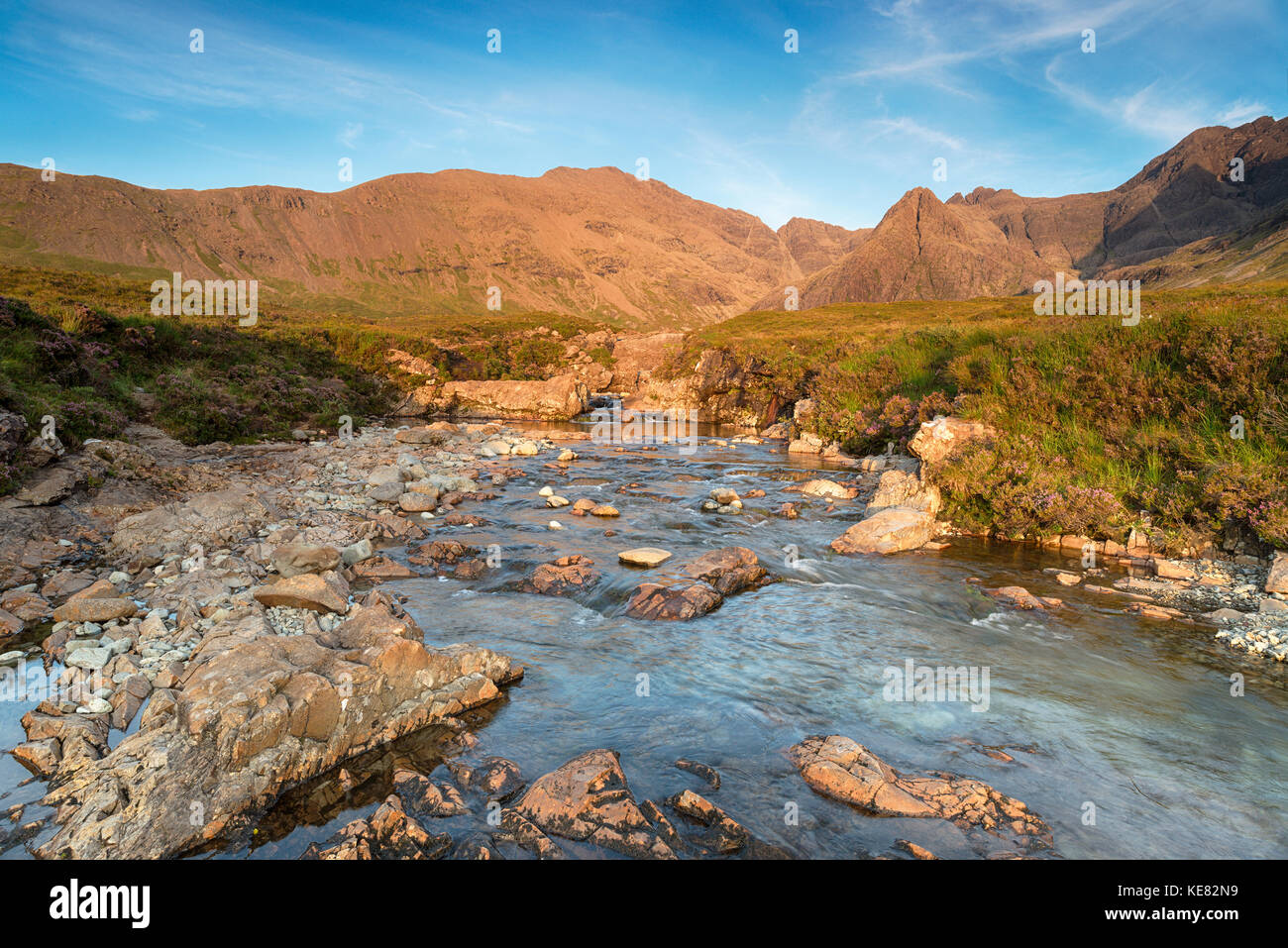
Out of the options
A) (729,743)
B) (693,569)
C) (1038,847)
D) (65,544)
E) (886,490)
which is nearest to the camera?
(1038,847)

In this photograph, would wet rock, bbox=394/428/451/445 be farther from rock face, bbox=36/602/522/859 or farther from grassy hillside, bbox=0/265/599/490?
rock face, bbox=36/602/522/859

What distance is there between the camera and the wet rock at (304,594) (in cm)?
925

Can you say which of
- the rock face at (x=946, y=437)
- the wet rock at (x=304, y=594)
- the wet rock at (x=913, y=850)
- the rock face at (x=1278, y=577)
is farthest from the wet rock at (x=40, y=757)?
the rock face at (x=946, y=437)

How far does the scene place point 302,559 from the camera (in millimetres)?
11016

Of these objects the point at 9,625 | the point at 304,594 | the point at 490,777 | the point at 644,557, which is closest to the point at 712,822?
the point at 490,777

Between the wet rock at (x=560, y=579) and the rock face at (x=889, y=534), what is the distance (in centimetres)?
603

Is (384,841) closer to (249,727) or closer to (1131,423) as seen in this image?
(249,727)

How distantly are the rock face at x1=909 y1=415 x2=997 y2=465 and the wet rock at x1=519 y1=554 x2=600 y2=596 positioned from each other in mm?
10672

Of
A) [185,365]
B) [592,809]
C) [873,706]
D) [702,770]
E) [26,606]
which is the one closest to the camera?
[592,809]

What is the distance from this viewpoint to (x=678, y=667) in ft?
28.0

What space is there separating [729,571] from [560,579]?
10.9 ft
